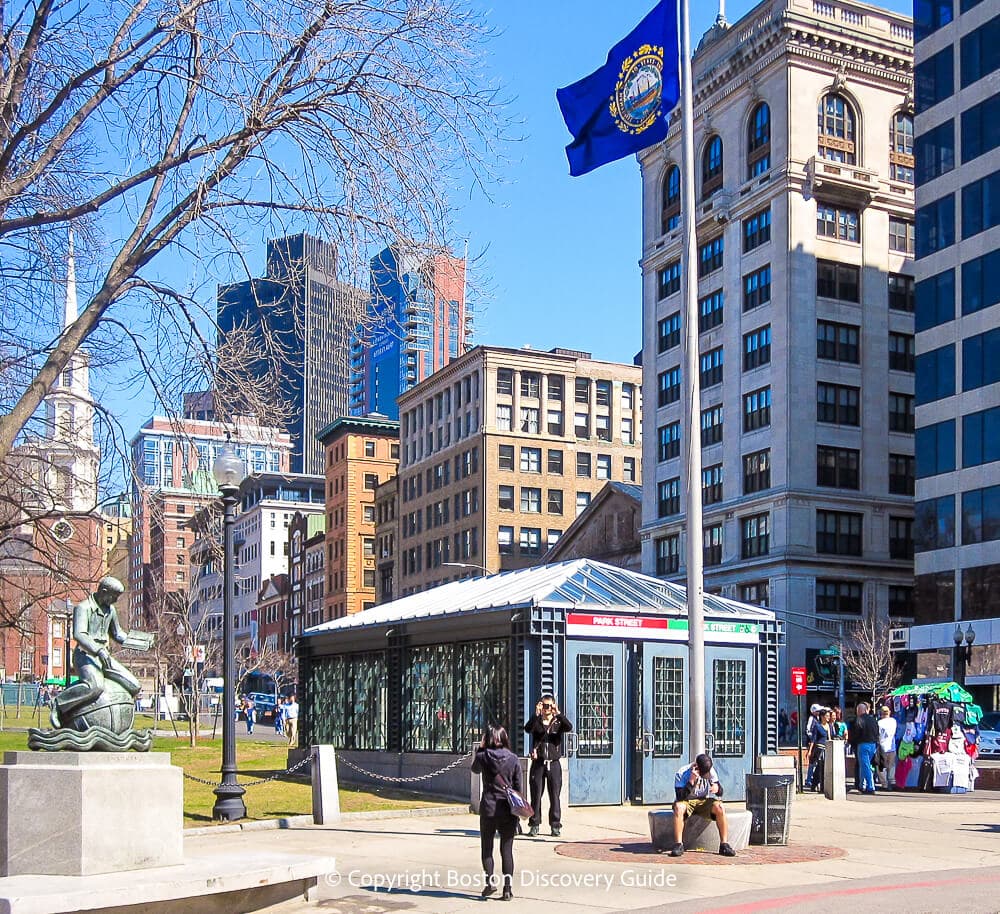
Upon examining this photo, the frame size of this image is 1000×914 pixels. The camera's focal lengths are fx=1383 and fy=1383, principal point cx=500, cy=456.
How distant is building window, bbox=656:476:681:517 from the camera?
77.8 metres

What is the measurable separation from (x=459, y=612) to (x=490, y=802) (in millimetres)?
11117

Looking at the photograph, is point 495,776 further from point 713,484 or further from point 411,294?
point 713,484

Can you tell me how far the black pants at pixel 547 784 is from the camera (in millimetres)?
19156

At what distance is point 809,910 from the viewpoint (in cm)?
1290

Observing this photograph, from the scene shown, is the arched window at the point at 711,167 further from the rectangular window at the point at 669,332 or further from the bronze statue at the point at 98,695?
the bronze statue at the point at 98,695

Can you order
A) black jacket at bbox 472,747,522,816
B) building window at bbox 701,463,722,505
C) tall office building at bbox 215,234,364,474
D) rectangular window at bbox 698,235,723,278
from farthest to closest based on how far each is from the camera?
rectangular window at bbox 698,235,723,278 < building window at bbox 701,463,722,505 < tall office building at bbox 215,234,364,474 < black jacket at bbox 472,747,522,816

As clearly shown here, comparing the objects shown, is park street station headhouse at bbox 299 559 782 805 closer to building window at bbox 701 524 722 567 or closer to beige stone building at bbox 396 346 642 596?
building window at bbox 701 524 722 567

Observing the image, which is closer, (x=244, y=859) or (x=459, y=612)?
(x=244, y=859)

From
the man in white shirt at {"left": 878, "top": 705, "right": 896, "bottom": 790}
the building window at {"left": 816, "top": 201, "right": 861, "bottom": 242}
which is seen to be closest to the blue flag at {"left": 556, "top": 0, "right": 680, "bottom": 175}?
the man in white shirt at {"left": 878, "top": 705, "right": 896, "bottom": 790}

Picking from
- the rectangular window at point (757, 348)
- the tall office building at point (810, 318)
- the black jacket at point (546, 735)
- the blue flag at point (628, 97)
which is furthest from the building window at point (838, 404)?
the black jacket at point (546, 735)

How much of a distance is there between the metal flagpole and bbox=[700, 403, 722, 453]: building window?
184 feet

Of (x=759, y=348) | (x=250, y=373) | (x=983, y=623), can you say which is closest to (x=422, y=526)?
(x=759, y=348)

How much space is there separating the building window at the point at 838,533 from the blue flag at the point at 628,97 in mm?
50869

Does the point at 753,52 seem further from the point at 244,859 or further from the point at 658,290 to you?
the point at 244,859
